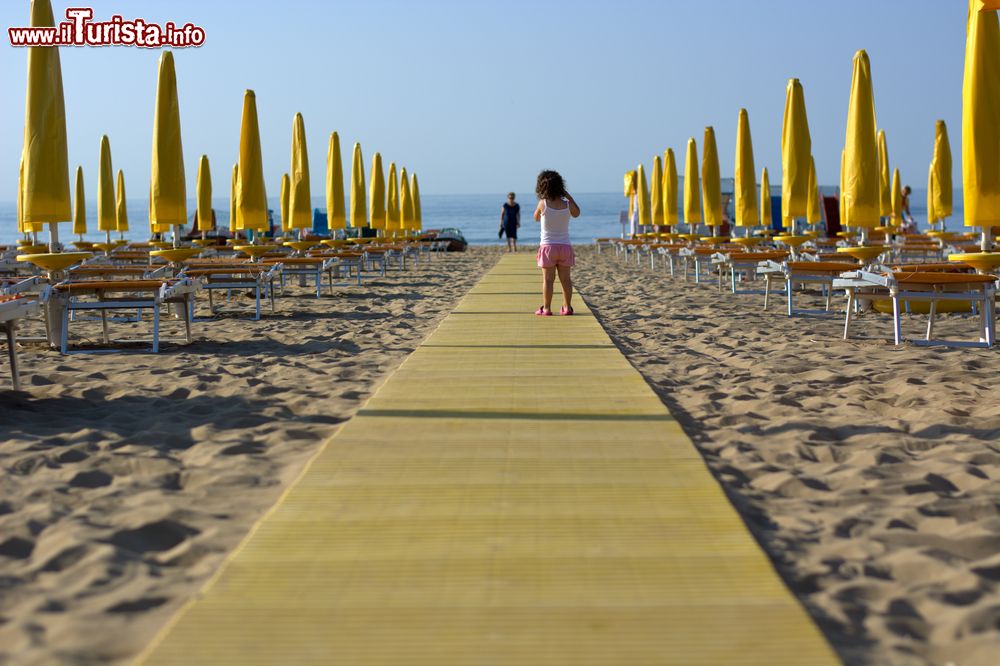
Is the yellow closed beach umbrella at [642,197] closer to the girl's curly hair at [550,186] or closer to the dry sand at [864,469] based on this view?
the girl's curly hair at [550,186]

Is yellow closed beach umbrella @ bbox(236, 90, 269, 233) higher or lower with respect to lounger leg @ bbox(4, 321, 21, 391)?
higher

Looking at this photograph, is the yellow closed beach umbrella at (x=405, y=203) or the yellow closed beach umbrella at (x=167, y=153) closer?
the yellow closed beach umbrella at (x=167, y=153)

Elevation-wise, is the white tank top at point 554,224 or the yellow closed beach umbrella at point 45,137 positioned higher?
the yellow closed beach umbrella at point 45,137

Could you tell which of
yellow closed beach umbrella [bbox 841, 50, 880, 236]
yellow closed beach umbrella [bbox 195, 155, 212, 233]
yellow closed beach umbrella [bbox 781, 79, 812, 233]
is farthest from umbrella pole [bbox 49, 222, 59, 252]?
yellow closed beach umbrella [bbox 195, 155, 212, 233]

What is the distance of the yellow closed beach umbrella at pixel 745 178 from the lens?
14156 millimetres

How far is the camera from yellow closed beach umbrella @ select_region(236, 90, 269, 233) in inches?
493

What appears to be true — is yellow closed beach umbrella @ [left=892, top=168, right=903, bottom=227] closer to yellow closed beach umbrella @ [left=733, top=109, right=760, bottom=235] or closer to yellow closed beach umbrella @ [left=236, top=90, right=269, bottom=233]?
yellow closed beach umbrella @ [left=733, top=109, right=760, bottom=235]

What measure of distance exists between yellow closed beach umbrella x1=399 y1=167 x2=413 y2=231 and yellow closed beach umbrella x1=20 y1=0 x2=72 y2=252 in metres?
18.0

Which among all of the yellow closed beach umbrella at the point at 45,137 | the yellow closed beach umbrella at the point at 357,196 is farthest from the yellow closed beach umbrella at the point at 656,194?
the yellow closed beach umbrella at the point at 45,137

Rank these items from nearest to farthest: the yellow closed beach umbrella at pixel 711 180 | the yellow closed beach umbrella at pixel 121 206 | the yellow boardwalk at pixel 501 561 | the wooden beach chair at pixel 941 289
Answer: the yellow boardwalk at pixel 501 561, the wooden beach chair at pixel 941 289, the yellow closed beach umbrella at pixel 711 180, the yellow closed beach umbrella at pixel 121 206

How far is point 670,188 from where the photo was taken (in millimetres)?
20016

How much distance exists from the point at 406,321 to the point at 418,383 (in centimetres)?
390

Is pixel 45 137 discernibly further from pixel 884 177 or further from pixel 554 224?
pixel 884 177

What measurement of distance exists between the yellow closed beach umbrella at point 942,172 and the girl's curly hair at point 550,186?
7.67 metres
